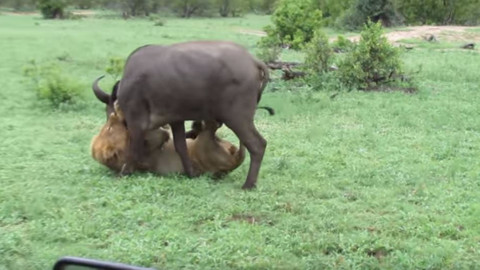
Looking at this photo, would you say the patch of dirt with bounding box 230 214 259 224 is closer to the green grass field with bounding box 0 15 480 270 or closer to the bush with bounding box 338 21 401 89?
the green grass field with bounding box 0 15 480 270

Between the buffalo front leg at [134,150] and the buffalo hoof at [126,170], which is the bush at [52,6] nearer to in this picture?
the buffalo front leg at [134,150]

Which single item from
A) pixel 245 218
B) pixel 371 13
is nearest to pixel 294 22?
pixel 371 13

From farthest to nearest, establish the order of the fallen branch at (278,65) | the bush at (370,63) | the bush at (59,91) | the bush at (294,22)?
1. the bush at (294,22)
2. the fallen branch at (278,65)
3. the bush at (370,63)
4. the bush at (59,91)

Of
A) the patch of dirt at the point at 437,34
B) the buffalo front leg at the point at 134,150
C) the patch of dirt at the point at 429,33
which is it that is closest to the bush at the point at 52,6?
the buffalo front leg at the point at 134,150

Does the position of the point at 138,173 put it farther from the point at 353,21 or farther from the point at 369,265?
the point at 353,21

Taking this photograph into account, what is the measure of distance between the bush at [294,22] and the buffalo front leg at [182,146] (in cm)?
1381

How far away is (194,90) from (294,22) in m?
14.7

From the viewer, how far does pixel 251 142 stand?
242 inches

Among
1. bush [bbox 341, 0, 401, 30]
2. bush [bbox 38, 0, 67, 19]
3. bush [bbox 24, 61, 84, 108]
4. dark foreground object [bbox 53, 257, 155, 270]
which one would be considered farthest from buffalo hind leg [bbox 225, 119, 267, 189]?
bush [bbox 341, 0, 401, 30]

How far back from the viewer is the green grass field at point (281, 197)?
14.9 feet

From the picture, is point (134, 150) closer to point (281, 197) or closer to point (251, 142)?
point (251, 142)

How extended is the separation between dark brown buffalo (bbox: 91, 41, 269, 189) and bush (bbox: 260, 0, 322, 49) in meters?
13.8

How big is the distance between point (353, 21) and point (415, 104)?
21837 mm

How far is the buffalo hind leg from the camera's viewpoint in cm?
608
